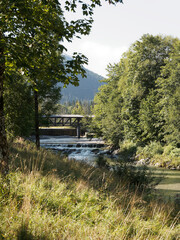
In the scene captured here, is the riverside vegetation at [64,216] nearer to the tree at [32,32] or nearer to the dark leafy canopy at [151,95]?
the tree at [32,32]

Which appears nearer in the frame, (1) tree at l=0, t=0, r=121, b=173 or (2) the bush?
(1) tree at l=0, t=0, r=121, b=173

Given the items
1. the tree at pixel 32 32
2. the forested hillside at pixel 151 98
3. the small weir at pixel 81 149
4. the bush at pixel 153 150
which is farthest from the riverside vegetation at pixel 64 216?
the bush at pixel 153 150

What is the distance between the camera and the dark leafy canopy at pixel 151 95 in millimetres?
22094

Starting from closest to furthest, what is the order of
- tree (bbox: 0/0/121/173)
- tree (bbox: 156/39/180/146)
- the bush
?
tree (bbox: 0/0/121/173), tree (bbox: 156/39/180/146), the bush

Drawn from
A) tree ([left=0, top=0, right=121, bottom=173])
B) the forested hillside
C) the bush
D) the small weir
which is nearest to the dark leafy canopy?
the forested hillside

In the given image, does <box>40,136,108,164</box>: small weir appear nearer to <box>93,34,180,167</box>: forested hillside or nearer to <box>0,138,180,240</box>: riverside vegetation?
<box>93,34,180,167</box>: forested hillside

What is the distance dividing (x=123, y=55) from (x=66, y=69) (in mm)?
32975

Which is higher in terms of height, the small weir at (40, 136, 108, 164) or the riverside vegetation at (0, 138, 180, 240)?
the riverside vegetation at (0, 138, 180, 240)

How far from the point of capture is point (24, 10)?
12.6ft

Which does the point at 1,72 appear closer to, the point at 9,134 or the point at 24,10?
the point at 24,10

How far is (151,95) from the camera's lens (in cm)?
2552

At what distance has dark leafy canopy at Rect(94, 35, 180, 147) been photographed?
870 inches

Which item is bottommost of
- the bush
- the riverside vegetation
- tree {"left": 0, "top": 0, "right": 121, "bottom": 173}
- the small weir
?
the small weir

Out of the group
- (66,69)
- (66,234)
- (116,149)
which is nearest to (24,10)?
(66,69)
